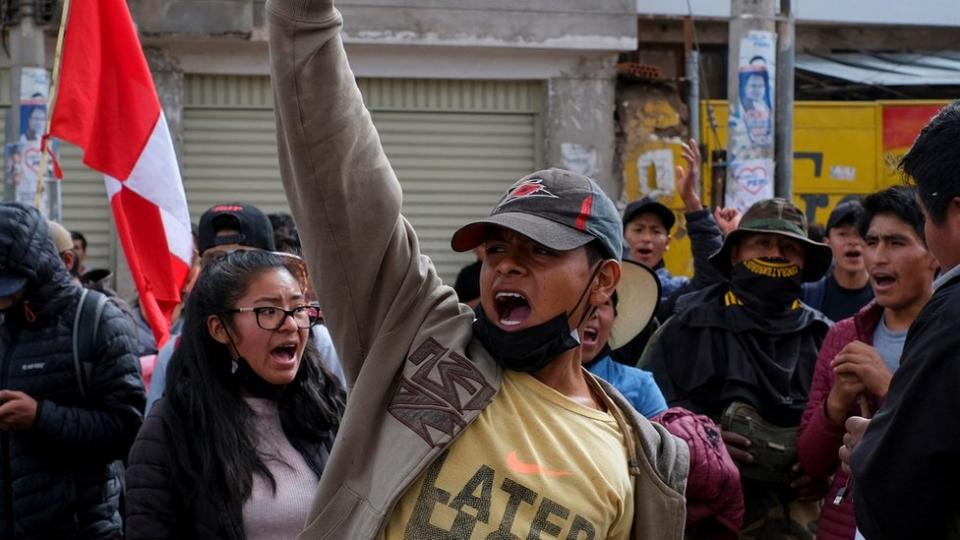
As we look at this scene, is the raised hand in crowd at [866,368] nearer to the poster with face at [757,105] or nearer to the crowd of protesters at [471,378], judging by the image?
the crowd of protesters at [471,378]

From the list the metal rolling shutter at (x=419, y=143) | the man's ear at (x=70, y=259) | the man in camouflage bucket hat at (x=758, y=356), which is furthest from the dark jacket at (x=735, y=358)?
the metal rolling shutter at (x=419, y=143)

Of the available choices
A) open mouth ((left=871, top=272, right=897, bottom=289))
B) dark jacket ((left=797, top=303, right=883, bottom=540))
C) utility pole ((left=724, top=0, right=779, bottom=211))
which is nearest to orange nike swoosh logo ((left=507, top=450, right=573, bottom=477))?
dark jacket ((left=797, top=303, right=883, bottom=540))

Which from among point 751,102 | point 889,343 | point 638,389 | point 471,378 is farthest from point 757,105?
point 471,378

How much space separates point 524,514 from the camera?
285cm

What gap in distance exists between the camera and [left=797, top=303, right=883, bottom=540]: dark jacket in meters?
4.82

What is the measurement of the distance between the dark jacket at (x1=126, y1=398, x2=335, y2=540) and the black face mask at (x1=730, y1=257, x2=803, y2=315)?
2521 millimetres

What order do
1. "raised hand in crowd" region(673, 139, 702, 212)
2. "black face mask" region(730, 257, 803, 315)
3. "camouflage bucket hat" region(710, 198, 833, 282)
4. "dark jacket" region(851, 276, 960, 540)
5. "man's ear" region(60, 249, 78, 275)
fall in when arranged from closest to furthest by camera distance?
"dark jacket" region(851, 276, 960, 540) → "black face mask" region(730, 257, 803, 315) → "camouflage bucket hat" region(710, 198, 833, 282) → "raised hand in crowd" region(673, 139, 702, 212) → "man's ear" region(60, 249, 78, 275)

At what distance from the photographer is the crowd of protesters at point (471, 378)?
2861 millimetres

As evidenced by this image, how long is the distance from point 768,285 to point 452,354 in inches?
115

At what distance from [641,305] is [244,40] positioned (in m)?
9.55

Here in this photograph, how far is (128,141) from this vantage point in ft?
22.9

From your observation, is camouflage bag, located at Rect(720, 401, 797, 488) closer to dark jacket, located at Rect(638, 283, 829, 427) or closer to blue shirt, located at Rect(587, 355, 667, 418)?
dark jacket, located at Rect(638, 283, 829, 427)

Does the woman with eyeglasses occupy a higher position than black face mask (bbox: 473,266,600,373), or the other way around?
black face mask (bbox: 473,266,600,373)

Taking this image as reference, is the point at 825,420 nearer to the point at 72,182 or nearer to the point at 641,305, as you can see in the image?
the point at 641,305
